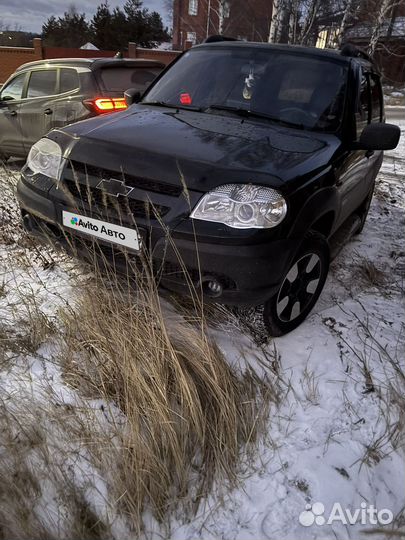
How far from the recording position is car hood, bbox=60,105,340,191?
2080 mm

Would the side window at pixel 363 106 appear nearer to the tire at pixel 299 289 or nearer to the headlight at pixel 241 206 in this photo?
the tire at pixel 299 289

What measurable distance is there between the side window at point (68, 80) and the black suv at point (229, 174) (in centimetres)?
248

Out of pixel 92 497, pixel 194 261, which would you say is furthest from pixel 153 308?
pixel 92 497

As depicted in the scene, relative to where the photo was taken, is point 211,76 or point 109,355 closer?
point 109,355

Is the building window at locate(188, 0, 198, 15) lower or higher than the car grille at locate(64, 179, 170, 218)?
higher

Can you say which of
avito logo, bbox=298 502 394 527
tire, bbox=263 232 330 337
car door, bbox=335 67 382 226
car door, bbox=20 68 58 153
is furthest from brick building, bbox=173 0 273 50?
avito logo, bbox=298 502 394 527

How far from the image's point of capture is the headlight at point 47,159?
2449 mm

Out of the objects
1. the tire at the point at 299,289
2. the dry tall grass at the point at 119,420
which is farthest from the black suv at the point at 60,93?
the dry tall grass at the point at 119,420

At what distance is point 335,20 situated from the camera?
61.3ft

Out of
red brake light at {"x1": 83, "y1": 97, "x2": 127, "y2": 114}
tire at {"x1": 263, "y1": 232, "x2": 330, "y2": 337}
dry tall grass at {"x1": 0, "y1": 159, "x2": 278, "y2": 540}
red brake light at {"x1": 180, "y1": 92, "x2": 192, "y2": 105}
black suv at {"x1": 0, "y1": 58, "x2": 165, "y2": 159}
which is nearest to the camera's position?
dry tall grass at {"x1": 0, "y1": 159, "x2": 278, "y2": 540}

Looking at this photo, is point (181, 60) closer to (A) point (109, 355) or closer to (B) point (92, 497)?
(A) point (109, 355)

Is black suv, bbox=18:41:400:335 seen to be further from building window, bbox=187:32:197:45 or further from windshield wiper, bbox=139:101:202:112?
building window, bbox=187:32:197:45

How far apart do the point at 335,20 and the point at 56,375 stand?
841 inches

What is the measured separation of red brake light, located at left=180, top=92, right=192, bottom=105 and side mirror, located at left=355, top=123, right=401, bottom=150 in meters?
1.26
